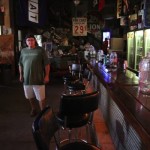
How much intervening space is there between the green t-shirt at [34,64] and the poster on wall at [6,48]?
5490 mm

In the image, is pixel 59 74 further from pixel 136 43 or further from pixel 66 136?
pixel 66 136

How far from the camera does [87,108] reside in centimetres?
292

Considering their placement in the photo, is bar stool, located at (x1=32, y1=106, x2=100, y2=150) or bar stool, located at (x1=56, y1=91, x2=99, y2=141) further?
bar stool, located at (x1=56, y1=91, x2=99, y2=141)

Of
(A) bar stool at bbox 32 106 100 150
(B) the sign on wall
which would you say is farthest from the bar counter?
(B) the sign on wall

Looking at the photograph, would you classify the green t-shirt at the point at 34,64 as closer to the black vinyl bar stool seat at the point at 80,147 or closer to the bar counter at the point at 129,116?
the bar counter at the point at 129,116

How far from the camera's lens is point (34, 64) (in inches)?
195

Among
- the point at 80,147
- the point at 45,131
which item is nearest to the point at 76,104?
the point at 80,147

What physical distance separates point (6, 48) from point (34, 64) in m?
5.69

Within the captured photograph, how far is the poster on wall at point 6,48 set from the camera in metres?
10.1

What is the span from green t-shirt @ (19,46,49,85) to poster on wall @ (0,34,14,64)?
5.49 metres

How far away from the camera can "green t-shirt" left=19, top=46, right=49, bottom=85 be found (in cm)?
493

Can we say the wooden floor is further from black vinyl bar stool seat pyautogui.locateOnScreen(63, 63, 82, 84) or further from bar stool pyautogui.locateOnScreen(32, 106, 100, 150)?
bar stool pyautogui.locateOnScreen(32, 106, 100, 150)

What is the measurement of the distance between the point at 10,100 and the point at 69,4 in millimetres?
8902

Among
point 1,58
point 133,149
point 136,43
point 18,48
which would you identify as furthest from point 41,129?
point 18,48
